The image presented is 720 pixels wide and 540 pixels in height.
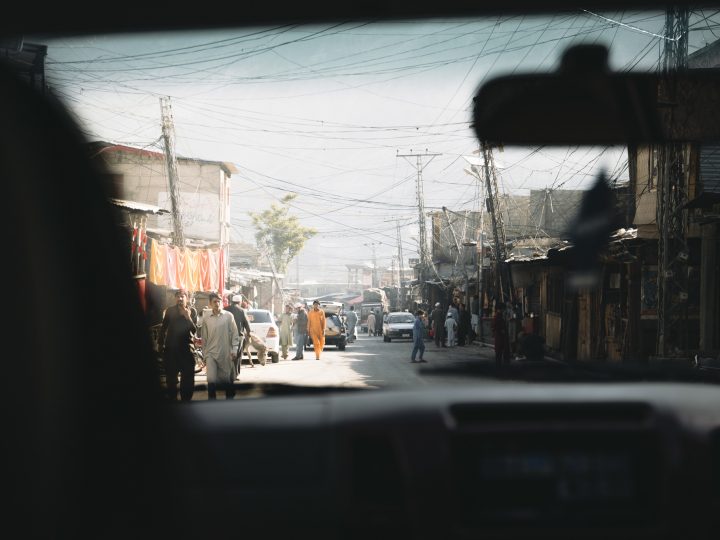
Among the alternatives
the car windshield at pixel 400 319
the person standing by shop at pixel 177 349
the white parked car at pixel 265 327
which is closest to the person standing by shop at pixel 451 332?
the person standing by shop at pixel 177 349

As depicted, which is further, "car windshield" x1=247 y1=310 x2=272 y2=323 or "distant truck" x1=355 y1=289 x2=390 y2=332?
"distant truck" x1=355 y1=289 x2=390 y2=332

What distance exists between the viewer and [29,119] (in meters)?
2.26

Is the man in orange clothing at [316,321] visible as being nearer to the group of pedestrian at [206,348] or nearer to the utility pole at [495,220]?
the utility pole at [495,220]

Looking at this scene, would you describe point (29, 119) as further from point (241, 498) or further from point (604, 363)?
point (604, 363)

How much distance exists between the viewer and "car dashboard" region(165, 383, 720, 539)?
91.9 inches

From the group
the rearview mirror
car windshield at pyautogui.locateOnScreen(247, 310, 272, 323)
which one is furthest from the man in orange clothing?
the rearview mirror

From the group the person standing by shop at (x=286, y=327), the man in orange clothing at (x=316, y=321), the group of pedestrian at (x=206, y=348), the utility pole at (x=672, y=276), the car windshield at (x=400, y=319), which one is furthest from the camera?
the car windshield at (x=400, y=319)

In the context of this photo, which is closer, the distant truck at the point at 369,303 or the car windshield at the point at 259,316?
the car windshield at the point at 259,316

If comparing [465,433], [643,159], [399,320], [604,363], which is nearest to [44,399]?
[465,433]

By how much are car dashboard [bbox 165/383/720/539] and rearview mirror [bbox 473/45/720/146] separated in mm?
776

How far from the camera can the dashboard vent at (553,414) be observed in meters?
2.40

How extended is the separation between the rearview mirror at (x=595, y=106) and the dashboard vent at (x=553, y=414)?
82cm

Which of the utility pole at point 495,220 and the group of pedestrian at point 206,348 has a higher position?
the utility pole at point 495,220

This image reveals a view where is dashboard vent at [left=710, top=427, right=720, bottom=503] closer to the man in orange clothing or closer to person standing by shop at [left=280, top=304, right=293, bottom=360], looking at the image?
the man in orange clothing
